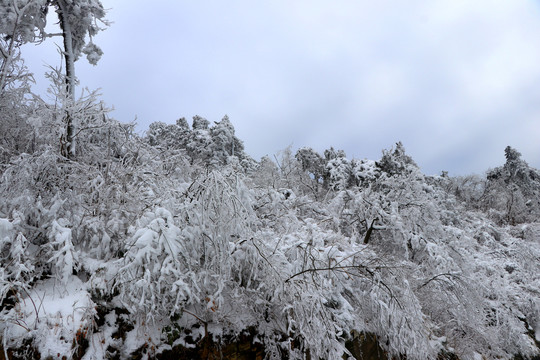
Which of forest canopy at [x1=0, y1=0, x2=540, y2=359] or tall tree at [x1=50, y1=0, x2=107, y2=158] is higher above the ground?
tall tree at [x1=50, y1=0, x2=107, y2=158]

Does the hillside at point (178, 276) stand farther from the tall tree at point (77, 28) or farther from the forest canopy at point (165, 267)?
the tall tree at point (77, 28)

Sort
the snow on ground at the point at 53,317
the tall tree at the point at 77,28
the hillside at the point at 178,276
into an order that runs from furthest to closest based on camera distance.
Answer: the tall tree at the point at 77,28, the hillside at the point at 178,276, the snow on ground at the point at 53,317

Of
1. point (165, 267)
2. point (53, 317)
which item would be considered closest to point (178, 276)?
point (165, 267)

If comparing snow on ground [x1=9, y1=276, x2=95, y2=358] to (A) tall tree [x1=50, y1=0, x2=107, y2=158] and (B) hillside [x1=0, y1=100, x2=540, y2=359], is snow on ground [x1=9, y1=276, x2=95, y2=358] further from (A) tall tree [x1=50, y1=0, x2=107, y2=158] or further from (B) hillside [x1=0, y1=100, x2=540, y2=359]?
(A) tall tree [x1=50, y1=0, x2=107, y2=158]

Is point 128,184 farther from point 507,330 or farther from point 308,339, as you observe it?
point 507,330

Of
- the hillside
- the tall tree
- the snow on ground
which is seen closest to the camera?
the snow on ground

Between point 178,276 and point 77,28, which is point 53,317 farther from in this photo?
point 77,28

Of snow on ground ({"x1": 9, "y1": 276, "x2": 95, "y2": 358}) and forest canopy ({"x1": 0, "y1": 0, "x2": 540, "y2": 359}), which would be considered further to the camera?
forest canopy ({"x1": 0, "y1": 0, "x2": 540, "y2": 359})

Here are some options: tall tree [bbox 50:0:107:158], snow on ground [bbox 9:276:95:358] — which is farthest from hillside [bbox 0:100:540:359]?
tall tree [bbox 50:0:107:158]

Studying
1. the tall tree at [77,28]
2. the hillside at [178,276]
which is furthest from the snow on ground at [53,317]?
the tall tree at [77,28]

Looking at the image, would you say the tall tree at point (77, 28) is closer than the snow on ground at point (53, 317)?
No

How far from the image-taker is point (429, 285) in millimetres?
7168

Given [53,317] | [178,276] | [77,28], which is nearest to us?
[53,317]

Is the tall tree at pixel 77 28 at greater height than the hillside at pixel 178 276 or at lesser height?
greater
